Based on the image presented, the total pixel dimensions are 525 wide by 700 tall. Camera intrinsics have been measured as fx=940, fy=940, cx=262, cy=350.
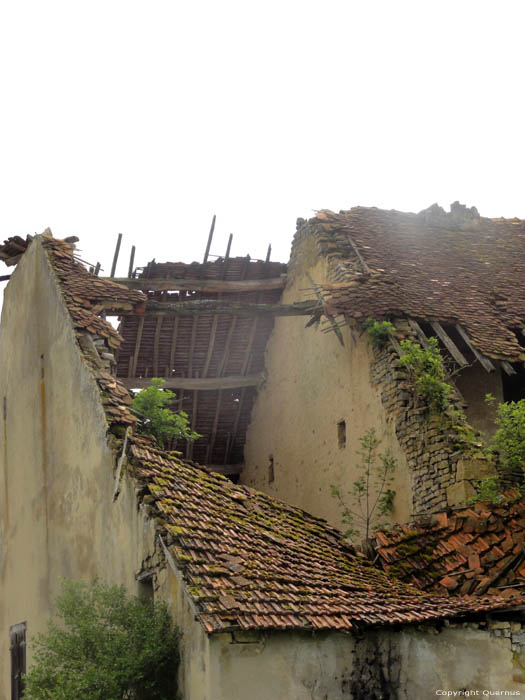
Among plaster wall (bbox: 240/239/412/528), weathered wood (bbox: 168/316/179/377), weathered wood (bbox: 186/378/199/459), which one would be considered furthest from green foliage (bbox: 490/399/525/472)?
weathered wood (bbox: 186/378/199/459)

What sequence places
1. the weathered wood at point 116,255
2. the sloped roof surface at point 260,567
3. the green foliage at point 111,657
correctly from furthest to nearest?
1. the weathered wood at point 116,255
2. the sloped roof surface at point 260,567
3. the green foliage at point 111,657

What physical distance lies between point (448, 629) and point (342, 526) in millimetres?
5759

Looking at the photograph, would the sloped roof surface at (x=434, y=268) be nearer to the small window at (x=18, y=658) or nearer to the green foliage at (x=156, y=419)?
the green foliage at (x=156, y=419)

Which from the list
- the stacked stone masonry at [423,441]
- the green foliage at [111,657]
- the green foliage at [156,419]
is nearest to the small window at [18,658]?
the green foliage at [156,419]

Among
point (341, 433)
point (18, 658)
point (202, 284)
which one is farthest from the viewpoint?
point (202, 284)

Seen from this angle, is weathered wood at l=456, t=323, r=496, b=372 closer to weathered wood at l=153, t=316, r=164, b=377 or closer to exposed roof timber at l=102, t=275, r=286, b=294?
exposed roof timber at l=102, t=275, r=286, b=294

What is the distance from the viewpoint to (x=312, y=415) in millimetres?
17266

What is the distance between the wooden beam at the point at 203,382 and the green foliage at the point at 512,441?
23.3 feet

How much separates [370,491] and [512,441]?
8.54 ft

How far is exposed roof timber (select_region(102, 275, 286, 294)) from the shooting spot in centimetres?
1825

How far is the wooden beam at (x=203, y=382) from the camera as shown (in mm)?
18672

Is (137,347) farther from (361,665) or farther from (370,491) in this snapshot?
(361,665)

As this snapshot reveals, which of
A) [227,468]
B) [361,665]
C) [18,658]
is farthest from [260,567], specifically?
[227,468]

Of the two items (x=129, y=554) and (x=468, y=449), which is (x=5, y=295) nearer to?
(x=129, y=554)
